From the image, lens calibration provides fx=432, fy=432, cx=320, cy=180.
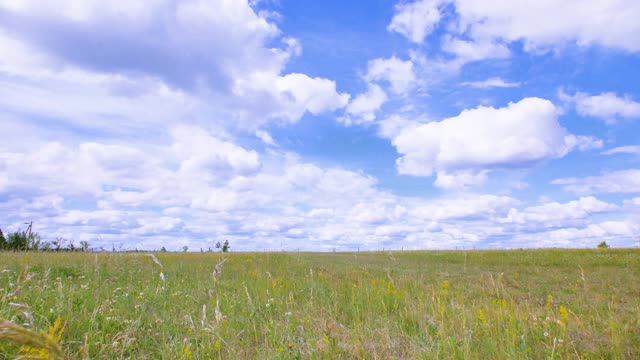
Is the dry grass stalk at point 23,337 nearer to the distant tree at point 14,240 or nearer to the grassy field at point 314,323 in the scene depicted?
the grassy field at point 314,323

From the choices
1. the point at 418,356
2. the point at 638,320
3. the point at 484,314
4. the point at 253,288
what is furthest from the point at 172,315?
the point at 638,320

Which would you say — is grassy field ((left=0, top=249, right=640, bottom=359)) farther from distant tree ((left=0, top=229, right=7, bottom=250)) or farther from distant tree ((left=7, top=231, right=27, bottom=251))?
distant tree ((left=0, top=229, right=7, bottom=250))

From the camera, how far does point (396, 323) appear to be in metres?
6.28

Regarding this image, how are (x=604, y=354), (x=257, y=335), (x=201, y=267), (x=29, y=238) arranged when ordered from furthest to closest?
(x=29, y=238), (x=201, y=267), (x=257, y=335), (x=604, y=354)

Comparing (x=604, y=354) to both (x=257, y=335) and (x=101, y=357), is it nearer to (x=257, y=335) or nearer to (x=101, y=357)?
(x=257, y=335)

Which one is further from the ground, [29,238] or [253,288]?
[29,238]

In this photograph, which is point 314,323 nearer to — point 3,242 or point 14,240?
point 14,240

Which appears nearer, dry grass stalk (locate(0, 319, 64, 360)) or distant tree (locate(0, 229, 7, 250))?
dry grass stalk (locate(0, 319, 64, 360))

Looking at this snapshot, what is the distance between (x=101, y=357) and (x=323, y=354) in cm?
262

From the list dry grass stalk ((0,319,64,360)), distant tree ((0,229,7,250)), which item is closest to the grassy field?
dry grass stalk ((0,319,64,360))

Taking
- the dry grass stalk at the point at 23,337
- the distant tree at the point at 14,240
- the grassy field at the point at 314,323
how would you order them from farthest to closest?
the distant tree at the point at 14,240 → the grassy field at the point at 314,323 → the dry grass stalk at the point at 23,337

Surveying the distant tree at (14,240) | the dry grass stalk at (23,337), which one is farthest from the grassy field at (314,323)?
the distant tree at (14,240)

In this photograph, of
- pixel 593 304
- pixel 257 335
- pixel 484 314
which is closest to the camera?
pixel 257 335

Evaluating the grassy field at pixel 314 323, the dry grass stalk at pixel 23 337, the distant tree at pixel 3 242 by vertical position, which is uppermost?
the distant tree at pixel 3 242
